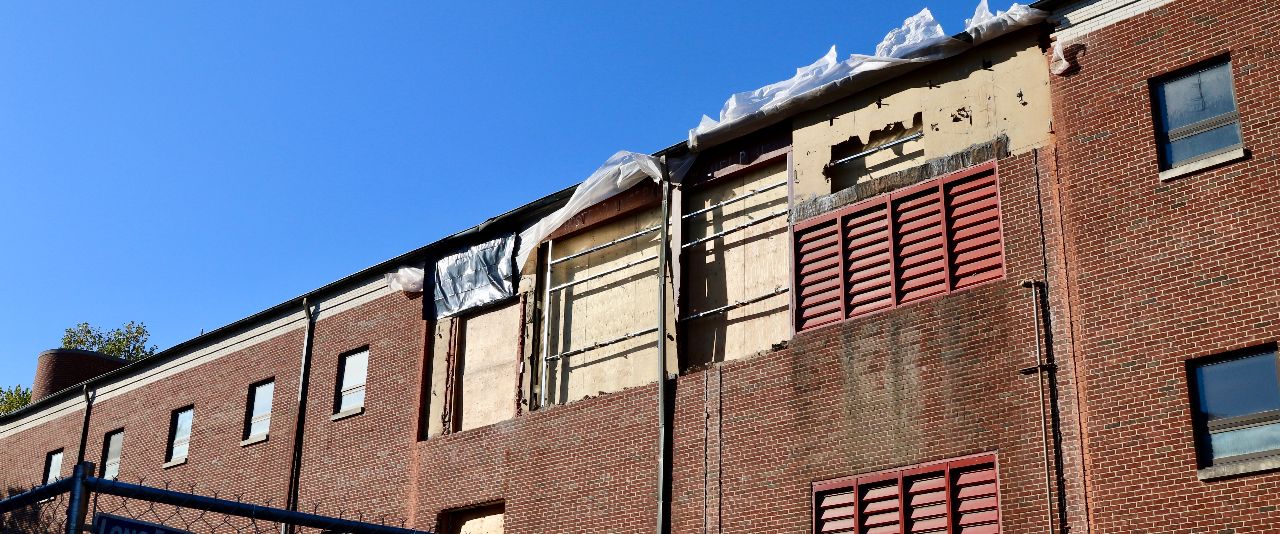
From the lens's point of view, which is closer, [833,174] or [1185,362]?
[1185,362]

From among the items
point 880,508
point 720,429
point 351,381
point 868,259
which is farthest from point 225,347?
point 880,508

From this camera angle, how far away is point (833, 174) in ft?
64.8

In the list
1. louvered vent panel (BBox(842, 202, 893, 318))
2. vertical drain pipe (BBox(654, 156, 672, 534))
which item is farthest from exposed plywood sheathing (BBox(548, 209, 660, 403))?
louvered vent panel (BBox(842, 202, 893, 318))

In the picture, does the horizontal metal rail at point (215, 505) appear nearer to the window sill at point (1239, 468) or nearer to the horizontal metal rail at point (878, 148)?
the horizontal metal rail at point (878, 148)

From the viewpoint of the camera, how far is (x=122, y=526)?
1438cm

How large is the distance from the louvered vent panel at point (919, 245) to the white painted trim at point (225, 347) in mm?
11539

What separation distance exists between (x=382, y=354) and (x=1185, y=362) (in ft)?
50.8

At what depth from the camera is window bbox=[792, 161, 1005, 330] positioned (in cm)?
1759

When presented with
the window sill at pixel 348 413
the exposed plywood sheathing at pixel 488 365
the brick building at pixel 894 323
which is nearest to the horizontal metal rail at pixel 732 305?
the brick building at pixel 894 323

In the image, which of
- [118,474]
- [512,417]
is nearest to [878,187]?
[512,417]

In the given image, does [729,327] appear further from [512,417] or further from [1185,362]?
[1185,362]

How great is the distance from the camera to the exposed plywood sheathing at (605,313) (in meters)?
21.7

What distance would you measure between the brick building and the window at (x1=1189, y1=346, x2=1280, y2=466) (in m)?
0.03

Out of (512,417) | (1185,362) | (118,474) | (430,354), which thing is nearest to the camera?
(1185,362)
